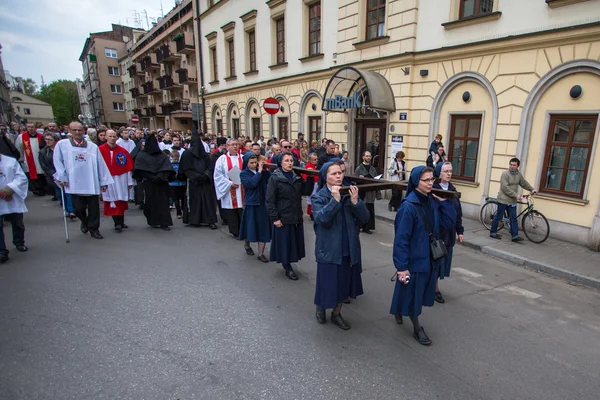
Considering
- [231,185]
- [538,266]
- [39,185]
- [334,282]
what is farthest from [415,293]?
[39,185]

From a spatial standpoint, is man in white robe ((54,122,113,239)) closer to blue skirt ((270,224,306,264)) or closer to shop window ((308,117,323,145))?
blue skirt ((270,224,306,264))

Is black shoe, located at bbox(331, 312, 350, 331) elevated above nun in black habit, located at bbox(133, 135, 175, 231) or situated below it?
below

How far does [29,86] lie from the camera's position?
4306 inches

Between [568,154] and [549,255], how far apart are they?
2.40 m

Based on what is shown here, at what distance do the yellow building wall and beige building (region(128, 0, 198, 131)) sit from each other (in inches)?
1154

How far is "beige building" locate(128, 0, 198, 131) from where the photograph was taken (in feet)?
108

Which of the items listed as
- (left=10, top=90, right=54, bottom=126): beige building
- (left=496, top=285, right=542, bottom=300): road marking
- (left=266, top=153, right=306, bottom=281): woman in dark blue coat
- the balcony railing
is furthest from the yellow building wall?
(left=10, top=90, right=54, bottom=126): beige building

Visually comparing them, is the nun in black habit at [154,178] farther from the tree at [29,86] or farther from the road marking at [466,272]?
the tree at [29,86]

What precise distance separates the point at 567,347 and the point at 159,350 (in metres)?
4.15

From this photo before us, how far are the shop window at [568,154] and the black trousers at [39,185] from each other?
43.8 ft

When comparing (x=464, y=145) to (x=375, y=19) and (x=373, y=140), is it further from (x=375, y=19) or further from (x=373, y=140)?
(x=375, y=19)

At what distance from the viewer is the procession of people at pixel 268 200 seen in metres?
3.31

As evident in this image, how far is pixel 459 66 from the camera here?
28.7 ft

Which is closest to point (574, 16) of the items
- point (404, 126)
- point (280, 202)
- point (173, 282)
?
point (404, 126)
